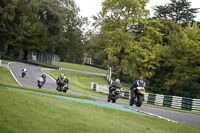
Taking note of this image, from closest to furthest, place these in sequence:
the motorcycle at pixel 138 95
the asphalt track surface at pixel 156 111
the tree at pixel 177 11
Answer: the asphalt track surface at pixel 156 111
the motorcycle at pixel 138 95
the tree at pixel 177 11

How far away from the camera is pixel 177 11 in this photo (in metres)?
64.9

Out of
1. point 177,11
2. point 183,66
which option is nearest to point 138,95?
point 183,66

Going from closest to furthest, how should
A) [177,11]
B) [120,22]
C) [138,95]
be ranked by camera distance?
1. [138,95]
2. [120,22]
3. [177,11]

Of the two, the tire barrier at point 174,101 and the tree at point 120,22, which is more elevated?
the tree at point 120,22

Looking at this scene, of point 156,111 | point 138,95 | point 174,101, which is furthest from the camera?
point 174,101

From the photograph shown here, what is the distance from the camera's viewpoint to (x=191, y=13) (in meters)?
63.2

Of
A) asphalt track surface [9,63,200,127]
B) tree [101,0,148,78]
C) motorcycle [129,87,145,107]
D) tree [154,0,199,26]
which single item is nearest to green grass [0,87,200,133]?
asphalt track surface [9,63,200,127]

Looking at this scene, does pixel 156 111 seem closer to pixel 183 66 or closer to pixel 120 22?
pixel 183 66

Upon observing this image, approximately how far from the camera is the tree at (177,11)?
63.2 metres

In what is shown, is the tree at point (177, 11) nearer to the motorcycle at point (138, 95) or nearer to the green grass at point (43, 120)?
the motorcycle at point (138, 95)

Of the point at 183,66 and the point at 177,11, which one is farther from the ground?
the point at 177,11

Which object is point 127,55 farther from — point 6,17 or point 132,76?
point 6,17

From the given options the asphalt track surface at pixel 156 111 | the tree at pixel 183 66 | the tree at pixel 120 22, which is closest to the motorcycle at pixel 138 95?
the asphalt track surface at pixel 156 111

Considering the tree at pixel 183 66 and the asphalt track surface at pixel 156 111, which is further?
the tree at pixel 183 66
